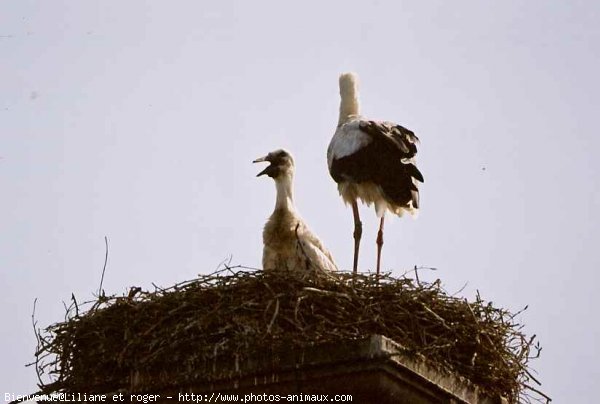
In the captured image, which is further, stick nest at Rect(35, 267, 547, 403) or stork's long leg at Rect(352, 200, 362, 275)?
stork's long leg at Rect(352, 200, 362, 275)

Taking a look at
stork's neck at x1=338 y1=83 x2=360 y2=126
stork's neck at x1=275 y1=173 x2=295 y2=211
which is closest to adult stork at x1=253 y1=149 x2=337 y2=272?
stork's neck at x1=275 y1=173 x2=295 y2=211

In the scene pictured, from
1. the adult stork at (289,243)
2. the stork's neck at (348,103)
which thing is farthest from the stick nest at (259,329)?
the stork's neck at (348,103)

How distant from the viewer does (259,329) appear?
644cm

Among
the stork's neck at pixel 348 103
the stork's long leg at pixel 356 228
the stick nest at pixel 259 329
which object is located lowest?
the stick nest at pixel 259 329

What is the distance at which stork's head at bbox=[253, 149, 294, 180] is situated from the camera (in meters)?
9.92

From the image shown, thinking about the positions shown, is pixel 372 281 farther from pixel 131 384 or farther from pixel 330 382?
pixel 131 384

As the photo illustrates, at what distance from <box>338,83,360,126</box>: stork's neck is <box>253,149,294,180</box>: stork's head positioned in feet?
2.49

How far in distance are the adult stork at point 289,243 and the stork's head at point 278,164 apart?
0.40 ft

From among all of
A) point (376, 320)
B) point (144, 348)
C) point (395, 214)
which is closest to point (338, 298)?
point (376, 320)

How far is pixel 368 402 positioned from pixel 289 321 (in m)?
0.66

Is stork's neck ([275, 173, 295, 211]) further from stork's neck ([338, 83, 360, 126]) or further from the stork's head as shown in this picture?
stork's neck ([338, 83, 360, 126])

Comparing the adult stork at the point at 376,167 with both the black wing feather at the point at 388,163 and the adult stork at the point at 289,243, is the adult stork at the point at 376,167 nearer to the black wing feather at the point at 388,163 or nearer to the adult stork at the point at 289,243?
the black wing feather at the point at 388,163

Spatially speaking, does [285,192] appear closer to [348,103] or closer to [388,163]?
[388,163]

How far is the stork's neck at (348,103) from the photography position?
1064 centimetres
